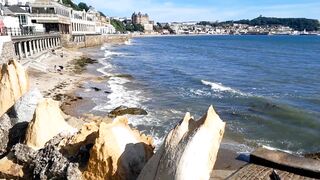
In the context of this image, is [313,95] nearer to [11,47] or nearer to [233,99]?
[233,99]

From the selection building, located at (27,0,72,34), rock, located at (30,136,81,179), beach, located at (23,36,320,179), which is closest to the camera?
rock, located at (30,136,81,179)

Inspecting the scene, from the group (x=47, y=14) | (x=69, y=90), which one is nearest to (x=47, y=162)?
(x=69, y=90)

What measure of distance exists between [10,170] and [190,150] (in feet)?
19.4

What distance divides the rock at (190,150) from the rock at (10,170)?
4.60 m

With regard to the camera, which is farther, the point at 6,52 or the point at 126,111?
the point at 6,52

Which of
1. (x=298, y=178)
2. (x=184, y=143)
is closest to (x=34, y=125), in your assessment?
(x=184, y=143)

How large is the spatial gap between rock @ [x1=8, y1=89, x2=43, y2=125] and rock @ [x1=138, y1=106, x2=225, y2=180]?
6.71 meters

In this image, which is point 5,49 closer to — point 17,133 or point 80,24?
point 17,133

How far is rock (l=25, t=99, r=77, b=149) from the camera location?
12.2m

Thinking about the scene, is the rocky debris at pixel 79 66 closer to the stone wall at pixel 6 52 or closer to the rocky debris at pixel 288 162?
the stone wall at pixel 6 52

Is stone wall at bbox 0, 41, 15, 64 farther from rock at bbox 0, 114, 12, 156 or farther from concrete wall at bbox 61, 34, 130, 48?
concrete wall at bbox 61, 34, 130, 48

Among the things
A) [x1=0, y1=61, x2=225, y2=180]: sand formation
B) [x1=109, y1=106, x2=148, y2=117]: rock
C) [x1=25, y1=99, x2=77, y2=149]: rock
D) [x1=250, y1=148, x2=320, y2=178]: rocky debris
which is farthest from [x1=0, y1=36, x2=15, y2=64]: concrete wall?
[x1=250, y1=148, x2=320, y2=178]: rocky debris

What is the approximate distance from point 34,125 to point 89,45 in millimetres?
102688

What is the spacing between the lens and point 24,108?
1384 centimetres
